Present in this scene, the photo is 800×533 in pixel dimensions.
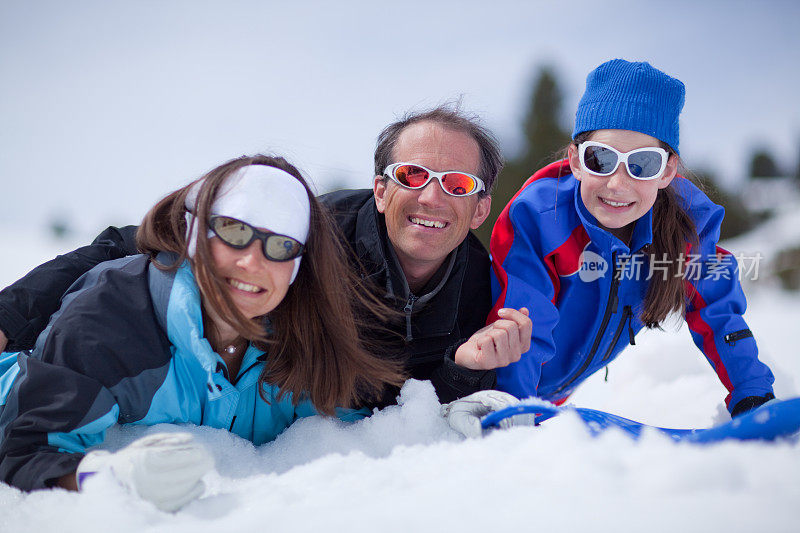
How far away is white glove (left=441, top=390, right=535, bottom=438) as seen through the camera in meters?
2.00

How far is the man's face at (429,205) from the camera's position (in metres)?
2.63

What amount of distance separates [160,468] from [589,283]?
2.20m

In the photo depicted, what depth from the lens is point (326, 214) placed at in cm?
222

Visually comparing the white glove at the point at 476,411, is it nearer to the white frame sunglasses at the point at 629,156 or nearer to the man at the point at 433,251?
the man at the point at 433,251

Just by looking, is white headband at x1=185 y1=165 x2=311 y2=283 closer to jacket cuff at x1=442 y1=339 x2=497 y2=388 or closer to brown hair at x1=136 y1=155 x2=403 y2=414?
brown hair at x1=136 y1=155 x2=403 y2=414

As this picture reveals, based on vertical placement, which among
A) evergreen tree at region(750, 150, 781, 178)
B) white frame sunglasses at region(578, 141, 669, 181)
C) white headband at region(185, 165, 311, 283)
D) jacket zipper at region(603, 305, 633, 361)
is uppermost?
evergreen tree at region(750, 150, 781, 178)

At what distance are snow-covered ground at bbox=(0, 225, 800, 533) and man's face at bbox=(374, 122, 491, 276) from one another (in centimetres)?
92

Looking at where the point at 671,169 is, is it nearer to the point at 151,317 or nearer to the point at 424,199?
the point at 424,199

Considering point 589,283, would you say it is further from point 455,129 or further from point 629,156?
point 455,129

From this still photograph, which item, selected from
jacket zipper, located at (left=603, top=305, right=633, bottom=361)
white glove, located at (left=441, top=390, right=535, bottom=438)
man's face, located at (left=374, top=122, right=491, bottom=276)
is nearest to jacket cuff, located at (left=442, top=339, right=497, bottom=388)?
white glove, located at (left=441, top=390, right=535, bottom=438)

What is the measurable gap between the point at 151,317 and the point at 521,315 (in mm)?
1426

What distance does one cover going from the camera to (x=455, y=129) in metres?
2.77

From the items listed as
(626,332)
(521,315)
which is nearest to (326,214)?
(521,315)

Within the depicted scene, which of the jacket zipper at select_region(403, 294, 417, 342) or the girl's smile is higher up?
the girl's smile
